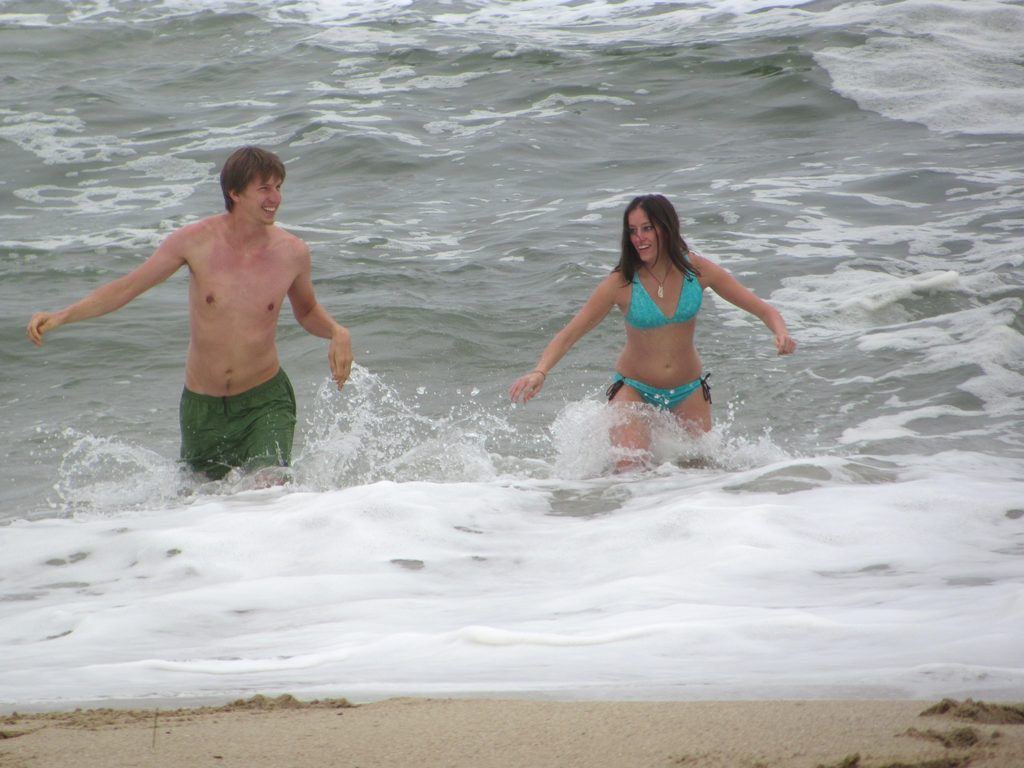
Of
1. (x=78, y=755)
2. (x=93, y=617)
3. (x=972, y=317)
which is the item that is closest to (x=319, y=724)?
(x=78, y=755)

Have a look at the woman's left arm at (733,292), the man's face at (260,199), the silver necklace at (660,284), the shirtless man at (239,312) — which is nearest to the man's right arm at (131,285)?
the shirtless man at (239,312)

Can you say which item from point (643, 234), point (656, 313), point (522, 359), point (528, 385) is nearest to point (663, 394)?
point (656, 313)

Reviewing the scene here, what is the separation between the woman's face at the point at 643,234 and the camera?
21.4 feet

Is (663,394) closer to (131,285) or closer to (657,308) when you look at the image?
(657,308)

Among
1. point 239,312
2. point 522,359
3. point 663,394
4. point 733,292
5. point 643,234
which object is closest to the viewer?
point 239,312

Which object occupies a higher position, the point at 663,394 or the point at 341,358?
the point at 341,358

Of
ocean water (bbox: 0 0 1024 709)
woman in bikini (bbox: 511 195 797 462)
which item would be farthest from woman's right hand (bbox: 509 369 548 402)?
ocean water (bbox: 0 0 1024 709)

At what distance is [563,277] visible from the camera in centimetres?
1115

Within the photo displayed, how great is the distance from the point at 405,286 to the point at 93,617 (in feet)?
23.4

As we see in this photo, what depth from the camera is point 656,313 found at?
6742mm

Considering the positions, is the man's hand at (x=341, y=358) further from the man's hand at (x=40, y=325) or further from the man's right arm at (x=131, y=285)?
the man's hand at (x=40, y=325)

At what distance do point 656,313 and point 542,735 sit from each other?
4.18 meters

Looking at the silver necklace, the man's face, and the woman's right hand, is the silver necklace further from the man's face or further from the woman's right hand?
the man's face

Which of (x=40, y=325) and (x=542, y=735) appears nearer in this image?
(x=542, y=735)
